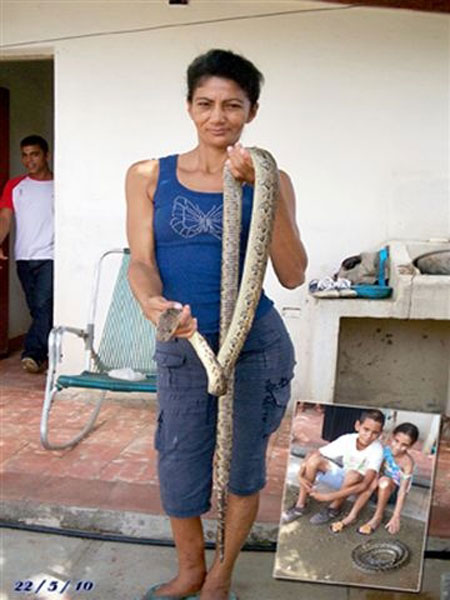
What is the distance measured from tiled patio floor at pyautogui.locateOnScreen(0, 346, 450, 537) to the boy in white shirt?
0.10 m

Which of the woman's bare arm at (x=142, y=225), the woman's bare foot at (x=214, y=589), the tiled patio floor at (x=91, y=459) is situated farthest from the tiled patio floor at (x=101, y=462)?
the woman's bare arm at (x=142, y=225)

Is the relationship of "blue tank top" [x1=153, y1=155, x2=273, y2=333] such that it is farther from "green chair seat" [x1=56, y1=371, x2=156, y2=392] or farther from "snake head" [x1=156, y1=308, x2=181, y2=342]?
"green chair seat" [x1=56, y1=371, x2=156, y2=392]

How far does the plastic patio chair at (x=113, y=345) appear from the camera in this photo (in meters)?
3.96

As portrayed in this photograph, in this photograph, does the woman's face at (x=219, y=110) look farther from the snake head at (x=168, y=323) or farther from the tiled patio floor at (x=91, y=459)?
the tiled patio floor at (x=91, y=459)

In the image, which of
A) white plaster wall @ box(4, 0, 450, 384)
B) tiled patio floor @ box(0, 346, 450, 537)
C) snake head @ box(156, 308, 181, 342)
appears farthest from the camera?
white plaster wall @ box(4, 0, 450, 384)

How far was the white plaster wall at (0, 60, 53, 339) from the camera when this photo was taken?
6.60 m

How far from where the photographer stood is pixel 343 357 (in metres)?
4.88

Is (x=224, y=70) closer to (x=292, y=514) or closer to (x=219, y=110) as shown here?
(x=219, y=110)

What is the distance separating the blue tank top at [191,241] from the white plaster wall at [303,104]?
2.65 meters

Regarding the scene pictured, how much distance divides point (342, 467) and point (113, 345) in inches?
82.3

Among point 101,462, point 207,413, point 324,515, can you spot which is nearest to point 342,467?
point 324,515

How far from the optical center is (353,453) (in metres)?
2.70

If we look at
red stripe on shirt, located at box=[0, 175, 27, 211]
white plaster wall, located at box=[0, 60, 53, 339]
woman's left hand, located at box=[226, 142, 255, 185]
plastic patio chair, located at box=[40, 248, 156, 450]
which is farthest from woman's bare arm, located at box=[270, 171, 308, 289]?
white plaster wall, located at box=[0, 60, 53, 339]
